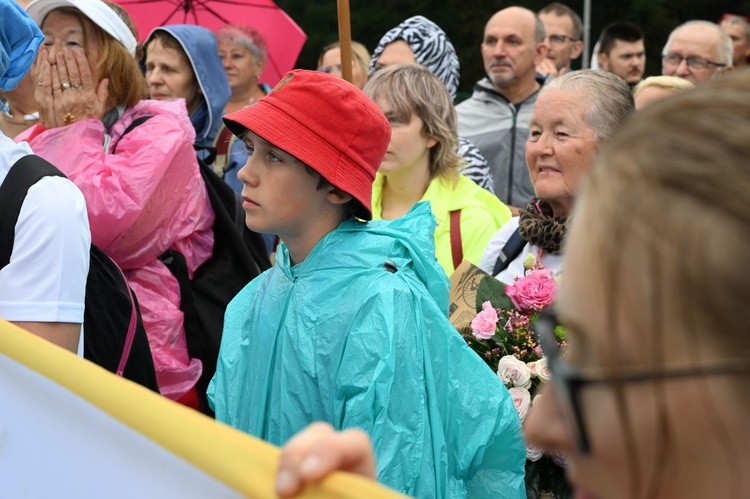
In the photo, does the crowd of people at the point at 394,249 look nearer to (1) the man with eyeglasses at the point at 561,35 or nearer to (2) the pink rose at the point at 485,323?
(2) the pink rose at the point at 485,323

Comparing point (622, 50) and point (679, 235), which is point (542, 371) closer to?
point (679, 235)

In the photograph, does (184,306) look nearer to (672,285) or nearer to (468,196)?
(468,196)

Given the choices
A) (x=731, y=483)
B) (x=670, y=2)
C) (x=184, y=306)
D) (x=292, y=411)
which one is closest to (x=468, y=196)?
(x=184, y=306)

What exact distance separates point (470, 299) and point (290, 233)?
69 cm

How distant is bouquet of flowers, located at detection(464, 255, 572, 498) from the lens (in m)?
3.00

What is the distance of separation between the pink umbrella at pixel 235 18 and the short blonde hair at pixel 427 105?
3202 mm

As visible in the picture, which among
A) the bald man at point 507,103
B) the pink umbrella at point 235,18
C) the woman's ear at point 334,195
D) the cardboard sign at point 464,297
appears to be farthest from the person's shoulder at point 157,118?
the pink umbrella at point 235,18

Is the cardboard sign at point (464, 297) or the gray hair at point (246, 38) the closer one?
the cardboard sign at point (464, 297)

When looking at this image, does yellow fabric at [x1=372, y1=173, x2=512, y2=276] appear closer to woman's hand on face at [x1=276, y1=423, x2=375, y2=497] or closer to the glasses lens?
woman's hand on face at [x1=276, y1=423, x2=375, y2=497]

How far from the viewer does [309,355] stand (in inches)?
107

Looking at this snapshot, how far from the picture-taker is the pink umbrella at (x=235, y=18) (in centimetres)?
757

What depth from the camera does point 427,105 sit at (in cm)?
481

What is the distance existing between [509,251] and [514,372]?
811mm

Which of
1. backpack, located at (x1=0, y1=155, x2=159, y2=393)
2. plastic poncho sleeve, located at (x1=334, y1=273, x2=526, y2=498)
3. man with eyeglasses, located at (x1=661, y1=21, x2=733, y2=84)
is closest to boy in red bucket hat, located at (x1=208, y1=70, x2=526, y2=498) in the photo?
plastic poncho sleeve, located at (x1=334, y1=273, x2=526, y2=498)
